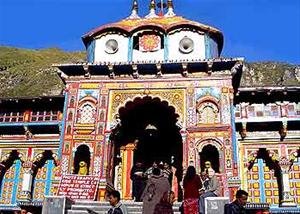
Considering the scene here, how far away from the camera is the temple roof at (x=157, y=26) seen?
20.3 m

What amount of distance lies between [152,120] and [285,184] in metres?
Answer: 6.16

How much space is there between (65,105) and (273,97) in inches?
347

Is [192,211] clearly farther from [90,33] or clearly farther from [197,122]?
[90,33]

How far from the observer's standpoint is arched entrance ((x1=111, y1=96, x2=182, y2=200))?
66.7ft

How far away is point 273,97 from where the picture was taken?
20.5 meters

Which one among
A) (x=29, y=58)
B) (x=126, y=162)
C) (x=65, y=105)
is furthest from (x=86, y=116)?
(x=29, y=58)

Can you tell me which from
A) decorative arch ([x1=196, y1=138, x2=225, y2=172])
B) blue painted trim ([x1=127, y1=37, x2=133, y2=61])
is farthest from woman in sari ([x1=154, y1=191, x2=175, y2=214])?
blue painted trim ([x1=127, y1=37, x2=133, y2=61])

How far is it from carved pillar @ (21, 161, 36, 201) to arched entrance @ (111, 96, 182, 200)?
405cm

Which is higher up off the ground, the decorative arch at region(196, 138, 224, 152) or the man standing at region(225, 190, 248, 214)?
the decorative arch at region(196, 138, 224, 152)

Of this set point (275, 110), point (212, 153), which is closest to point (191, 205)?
point (212, 153)

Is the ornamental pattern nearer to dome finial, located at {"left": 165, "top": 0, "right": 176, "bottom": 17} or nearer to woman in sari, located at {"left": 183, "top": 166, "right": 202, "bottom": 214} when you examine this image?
dome finial, located at {"left": 165, "top": 0, "right": 176, "bottom": 17}

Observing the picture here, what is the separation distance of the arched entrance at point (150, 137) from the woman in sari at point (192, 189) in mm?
7455

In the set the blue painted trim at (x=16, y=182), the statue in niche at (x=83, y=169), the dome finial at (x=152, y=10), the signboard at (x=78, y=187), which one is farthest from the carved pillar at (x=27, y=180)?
the dome finial at (x=152, y=10)

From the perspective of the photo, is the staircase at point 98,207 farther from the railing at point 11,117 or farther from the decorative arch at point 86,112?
the railing at point 11,117
